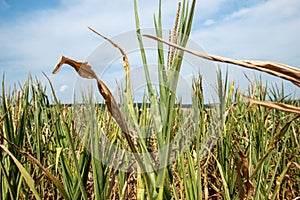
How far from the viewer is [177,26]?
0.54 metres

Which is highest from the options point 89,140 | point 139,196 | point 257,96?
point 257,96

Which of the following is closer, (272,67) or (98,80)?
(272,67)

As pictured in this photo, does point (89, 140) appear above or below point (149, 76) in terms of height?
below

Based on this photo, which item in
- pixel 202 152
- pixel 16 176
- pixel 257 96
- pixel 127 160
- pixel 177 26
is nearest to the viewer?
pixel 177 26

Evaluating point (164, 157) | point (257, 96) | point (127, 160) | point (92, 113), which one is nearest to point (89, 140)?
point (92, 113)

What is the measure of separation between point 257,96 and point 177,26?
1.14m

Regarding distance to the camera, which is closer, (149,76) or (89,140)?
(149,76)

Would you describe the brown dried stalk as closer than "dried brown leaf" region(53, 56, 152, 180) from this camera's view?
Yes

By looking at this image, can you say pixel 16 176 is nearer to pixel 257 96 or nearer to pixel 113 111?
pixel 113 111

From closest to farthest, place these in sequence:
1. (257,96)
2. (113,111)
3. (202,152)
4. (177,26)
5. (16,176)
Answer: (113,111) → (177,26) → (16,176) → (202,152) → (257,96)

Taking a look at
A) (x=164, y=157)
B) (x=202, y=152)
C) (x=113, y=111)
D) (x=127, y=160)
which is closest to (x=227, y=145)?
(x=202, y=152)

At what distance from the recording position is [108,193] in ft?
2.08

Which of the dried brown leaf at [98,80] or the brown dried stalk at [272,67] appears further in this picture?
the dried brown leaf at [98,80]

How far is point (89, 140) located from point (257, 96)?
3.74ft
